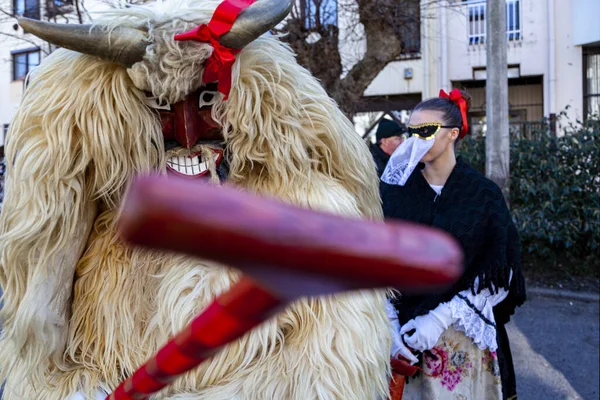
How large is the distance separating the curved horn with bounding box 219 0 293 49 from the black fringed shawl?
1.29m

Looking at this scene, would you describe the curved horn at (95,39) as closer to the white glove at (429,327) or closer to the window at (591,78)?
the white glove at (429,327)

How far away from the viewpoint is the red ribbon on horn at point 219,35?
1607 mm

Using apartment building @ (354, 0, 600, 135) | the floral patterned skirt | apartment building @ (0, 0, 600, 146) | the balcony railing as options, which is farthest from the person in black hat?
the balcony railing

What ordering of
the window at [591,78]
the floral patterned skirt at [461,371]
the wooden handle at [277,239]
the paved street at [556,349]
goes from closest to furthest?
the wooden handle at [277,239]
the floral patterned skirt at [461,371]
the paved street at [556,349]
the window at [591,78]

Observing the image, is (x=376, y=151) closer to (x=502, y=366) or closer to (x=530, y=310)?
(x=530, y=310)

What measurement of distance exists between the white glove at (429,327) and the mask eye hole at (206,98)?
135 centimetres

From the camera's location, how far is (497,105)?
6.82 metres

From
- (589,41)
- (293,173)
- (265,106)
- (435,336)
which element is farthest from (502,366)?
(589,41)

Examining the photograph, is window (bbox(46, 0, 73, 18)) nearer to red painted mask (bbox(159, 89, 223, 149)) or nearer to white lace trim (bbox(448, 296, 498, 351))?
red painted mask (bbox(159, 89, 223, 149))

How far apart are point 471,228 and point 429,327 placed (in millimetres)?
467

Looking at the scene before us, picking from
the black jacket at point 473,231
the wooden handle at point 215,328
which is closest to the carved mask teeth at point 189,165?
the wooden handle at point 215,328

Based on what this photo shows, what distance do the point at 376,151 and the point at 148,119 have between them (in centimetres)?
400

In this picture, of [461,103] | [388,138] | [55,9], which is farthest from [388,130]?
[55,9]

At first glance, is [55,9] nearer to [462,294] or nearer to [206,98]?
[206,98]
